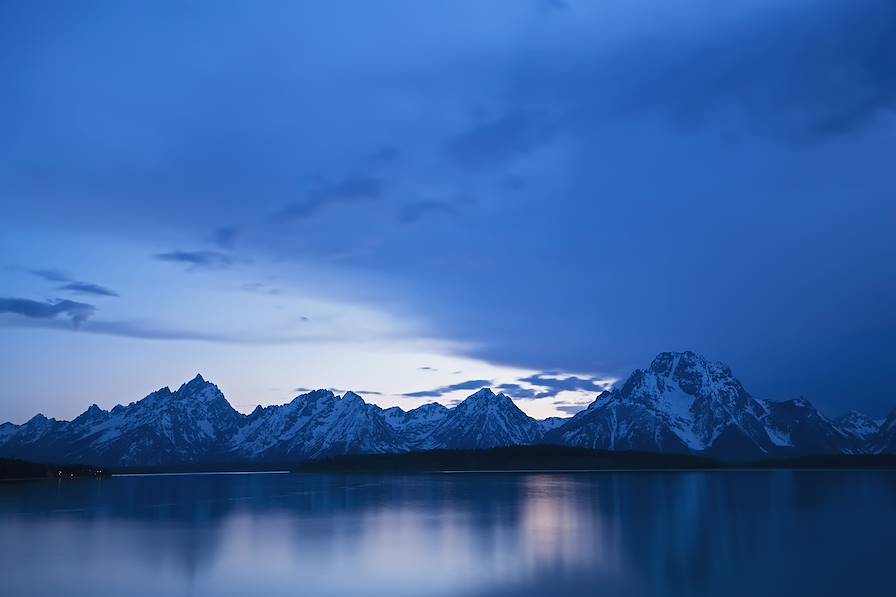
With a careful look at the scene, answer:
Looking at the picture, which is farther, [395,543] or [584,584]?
[395,543]

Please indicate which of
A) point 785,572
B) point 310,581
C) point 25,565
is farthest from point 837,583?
point 25,565

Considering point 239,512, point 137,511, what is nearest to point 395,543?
point 239,512

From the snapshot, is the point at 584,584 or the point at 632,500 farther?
the point at 632,500

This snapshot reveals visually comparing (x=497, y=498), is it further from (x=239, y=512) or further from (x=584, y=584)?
(x=584, y=584)

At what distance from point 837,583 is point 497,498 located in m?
71.3

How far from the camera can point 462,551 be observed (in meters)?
47.6

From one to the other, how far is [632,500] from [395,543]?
48523mm

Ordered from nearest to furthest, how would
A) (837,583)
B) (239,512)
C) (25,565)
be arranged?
(837,583) → (25,565) → (239,512)

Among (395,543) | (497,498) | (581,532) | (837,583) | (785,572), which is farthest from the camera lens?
(497,498)

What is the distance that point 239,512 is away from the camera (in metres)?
84.8

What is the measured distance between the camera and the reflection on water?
3588 centimetres

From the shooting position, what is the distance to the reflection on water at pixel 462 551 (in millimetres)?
35875

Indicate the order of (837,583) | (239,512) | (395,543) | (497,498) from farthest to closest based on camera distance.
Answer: (497,498) < (239,512) < (395,543) < (837,583)

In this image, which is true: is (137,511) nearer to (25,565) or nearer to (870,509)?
(25,565)
